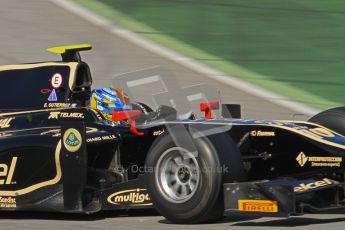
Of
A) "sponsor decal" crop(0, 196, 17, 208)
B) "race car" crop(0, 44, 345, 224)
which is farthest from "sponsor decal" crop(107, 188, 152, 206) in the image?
"sponsor decal" crop(0, 196, 17, 208)

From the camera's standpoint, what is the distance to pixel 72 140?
27.1 ft

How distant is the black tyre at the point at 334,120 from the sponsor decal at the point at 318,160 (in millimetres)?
824

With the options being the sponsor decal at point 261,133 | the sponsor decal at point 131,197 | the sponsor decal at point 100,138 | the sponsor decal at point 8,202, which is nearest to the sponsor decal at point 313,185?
the sponsor decal at point 261,133

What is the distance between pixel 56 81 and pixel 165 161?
1981 mm

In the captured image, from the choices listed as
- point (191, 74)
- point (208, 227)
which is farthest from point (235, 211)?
point (191, 74)

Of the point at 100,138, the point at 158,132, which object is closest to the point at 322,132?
the point at 158,132

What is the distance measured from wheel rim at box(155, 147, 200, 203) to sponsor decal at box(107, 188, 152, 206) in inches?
13.3

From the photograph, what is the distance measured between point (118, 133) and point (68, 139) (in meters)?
0.47

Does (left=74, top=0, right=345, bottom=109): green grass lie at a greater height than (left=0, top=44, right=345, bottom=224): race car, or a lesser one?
greater

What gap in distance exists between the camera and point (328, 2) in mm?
15125

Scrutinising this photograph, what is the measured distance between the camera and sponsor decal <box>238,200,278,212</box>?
7.40 meters

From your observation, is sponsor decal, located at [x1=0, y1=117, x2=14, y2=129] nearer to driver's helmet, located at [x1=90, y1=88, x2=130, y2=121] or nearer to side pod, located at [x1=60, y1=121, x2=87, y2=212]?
driver's helmet, located at [x1=90, y1=88, x2=130, y2=121]

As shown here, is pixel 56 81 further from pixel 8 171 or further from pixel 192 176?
pixel 192 176

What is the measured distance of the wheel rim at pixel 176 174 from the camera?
7.72 m
